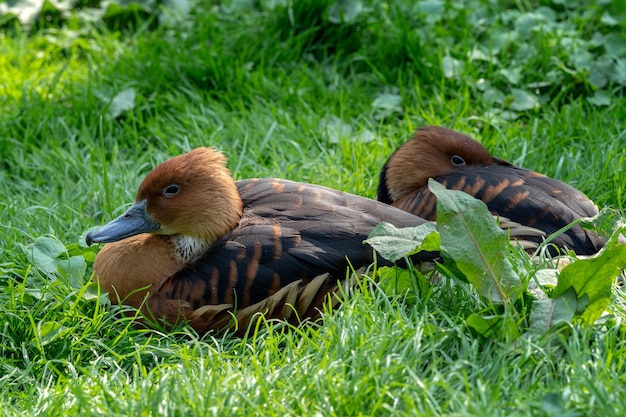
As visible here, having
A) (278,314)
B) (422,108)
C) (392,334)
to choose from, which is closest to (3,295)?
(278,314)

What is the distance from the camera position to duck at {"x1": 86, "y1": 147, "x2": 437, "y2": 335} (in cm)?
375

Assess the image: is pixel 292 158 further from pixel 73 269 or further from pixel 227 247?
pixel 73 269

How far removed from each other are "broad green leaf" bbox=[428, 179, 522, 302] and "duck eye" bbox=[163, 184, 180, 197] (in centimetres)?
131

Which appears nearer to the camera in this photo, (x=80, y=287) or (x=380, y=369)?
(x=380, y=369)

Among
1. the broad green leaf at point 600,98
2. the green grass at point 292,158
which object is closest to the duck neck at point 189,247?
the green grass at point 292,158

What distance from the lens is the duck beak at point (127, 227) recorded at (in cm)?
398

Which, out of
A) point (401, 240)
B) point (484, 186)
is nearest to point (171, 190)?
point (401, 240)

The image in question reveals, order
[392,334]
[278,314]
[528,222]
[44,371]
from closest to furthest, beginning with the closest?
1. [392,334]
2. [44,371]
3. [278,314]
4. [528,222]

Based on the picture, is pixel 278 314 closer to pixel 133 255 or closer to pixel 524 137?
pixel 133 255

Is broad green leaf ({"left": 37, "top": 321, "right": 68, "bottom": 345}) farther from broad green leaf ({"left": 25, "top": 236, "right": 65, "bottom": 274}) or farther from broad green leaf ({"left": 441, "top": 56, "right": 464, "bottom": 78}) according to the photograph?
broad green leaf ({"left": 441, "top": 56, "right": 464, "bottom": 78})

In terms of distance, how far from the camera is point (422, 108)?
561 centimetres

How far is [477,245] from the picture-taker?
328cm

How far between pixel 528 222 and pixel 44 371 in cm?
231

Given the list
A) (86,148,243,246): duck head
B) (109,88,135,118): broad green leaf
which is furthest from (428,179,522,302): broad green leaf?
(109,88,135,118): broad green leaf
